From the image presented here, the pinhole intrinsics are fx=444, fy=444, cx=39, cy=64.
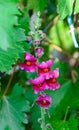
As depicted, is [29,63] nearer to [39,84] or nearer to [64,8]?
[39,84]

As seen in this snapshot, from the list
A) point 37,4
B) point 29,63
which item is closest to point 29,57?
point 29,63

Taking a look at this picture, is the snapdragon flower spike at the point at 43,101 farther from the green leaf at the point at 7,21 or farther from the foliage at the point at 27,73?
the green leaf at the point at 7,21

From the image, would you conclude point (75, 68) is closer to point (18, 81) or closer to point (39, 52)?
point (18, 81)

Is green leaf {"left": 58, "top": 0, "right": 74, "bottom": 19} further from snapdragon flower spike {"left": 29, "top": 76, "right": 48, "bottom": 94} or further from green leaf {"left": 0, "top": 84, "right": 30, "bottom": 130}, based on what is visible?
green leaf {"left": 0, "top": 84, "right": 30, "bottom": 130}

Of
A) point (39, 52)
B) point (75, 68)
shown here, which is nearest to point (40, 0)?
point (39, 52)

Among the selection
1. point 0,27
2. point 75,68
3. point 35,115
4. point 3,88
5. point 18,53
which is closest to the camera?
point 0,27

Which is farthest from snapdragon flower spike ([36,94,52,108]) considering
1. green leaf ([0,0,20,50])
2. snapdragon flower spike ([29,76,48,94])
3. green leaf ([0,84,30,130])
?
green leaf ([0,0,20,50])
